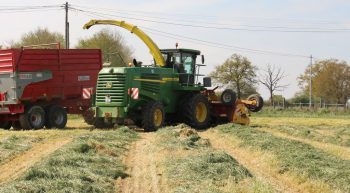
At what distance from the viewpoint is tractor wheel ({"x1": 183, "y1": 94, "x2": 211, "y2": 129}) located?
19484mm

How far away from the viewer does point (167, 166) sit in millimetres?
9602

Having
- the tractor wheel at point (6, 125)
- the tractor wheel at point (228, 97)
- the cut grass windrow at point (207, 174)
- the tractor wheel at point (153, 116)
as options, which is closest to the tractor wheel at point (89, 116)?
the tractor wheel at point (6, 125)

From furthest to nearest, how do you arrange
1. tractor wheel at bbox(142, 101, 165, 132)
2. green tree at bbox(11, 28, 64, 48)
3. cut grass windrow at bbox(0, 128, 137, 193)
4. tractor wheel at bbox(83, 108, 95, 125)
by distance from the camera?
green tree at bbox(11, 28, 64, 48) → tractor wheel at bbox(83, 108, 95, 125) → tractor wheel at bbox(142, 101, 165, 132) → cut grass windrow at bbox(0, 128, 137, 193)

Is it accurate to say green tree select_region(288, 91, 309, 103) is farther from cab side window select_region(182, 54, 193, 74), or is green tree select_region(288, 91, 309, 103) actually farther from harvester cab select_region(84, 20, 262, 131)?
cab side window select_region(182, 54, 193, 74)

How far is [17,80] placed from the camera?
19094mm

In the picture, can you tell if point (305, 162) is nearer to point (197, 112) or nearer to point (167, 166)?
point (167, 166)

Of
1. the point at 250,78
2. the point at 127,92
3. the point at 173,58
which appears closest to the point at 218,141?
the point at 127,92

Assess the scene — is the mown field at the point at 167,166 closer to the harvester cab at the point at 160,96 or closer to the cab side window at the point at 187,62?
the harvester cab at the point at 160,96

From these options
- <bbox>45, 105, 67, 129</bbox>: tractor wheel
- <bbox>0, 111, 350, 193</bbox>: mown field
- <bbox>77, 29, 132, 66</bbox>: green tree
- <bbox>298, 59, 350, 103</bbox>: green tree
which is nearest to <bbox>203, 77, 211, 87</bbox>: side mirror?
<bbox>45, 105, 67, 129</bbox>: tractor wheel

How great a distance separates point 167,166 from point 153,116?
8172mm

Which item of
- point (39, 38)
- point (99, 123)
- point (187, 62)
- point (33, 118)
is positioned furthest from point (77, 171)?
point (39, 38)

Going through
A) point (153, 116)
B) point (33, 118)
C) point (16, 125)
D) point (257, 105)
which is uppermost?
point (257, 105)

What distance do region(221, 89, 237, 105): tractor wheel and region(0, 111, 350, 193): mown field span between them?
6118mm

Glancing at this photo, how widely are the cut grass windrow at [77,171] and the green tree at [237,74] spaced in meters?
48.4
